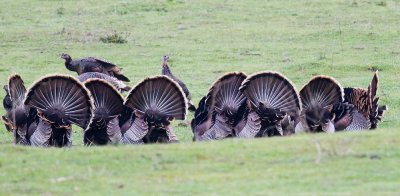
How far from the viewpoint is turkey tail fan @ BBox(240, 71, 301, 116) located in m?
10.7

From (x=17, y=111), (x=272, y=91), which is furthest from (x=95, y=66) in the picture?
(x=272, y=91)

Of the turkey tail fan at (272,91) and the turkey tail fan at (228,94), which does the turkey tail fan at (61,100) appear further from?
the turkey tail fan at (272,91)

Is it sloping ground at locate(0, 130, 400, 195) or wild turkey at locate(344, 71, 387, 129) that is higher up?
sloping ground at locate(0, 130, 400, 195)

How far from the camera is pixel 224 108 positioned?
1135cm

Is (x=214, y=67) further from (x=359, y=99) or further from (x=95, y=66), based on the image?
(x=359, y=99)

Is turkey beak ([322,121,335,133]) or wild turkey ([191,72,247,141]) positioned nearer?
turkey beak ([322,121,335,133])

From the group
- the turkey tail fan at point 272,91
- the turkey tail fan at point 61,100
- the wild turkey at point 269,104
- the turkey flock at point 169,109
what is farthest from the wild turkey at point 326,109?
the turkey tail fan at point 61,100

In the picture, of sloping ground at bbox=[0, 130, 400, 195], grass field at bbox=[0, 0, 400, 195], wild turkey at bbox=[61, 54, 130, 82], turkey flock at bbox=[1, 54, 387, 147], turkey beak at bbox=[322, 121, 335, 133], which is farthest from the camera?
wild turkey at bbox=[61, 54, 130, 82]

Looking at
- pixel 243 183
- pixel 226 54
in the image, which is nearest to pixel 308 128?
pixel 243 183

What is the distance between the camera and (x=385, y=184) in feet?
22.9

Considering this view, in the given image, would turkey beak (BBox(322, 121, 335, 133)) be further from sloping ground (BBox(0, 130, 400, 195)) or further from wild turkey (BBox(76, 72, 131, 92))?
wild turkey (BBox(76, 72, 131, 92))

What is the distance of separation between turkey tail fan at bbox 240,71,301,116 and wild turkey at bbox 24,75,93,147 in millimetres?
2153

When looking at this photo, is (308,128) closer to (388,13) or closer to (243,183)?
(243,183)

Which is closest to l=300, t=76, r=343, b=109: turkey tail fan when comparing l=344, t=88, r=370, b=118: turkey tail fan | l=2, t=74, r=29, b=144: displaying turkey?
l=344, t=88, r=370, b=118: turkey tail fan
